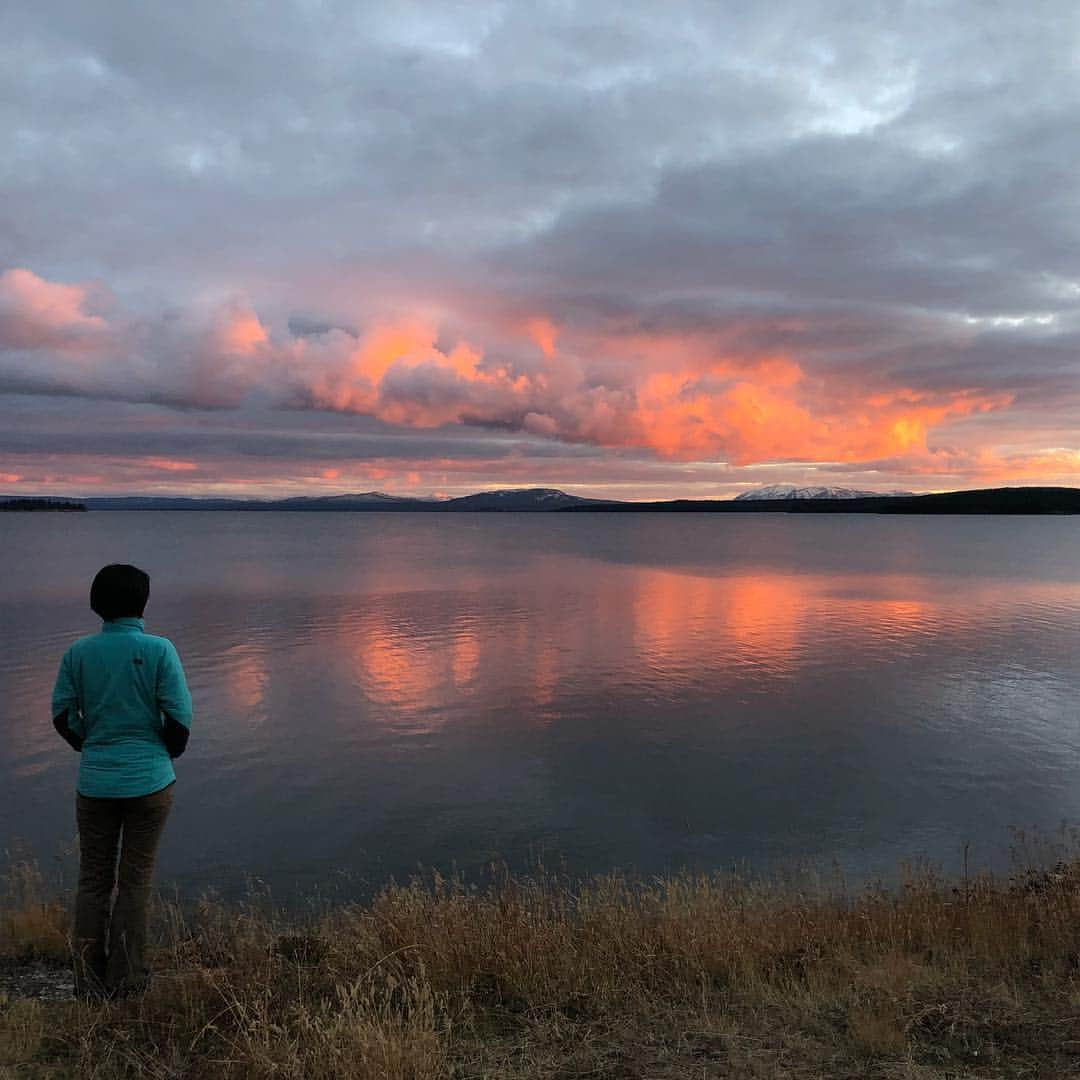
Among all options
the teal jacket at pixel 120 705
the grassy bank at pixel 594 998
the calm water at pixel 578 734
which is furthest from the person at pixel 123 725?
the calm water at pixel 578 734

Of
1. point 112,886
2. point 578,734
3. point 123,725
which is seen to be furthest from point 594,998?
point 578,734

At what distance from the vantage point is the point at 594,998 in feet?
20.5

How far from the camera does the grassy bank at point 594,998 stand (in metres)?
5.25

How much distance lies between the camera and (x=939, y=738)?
64.1ft

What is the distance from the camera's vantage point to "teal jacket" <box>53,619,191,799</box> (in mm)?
5805

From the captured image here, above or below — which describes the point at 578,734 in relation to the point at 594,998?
below

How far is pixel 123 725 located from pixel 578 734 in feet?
48.1

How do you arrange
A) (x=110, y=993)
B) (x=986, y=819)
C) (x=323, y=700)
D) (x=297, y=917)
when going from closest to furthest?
1. (x=110, y=993)
2. (x=297, y=917)
3. (x=986, y=819)
4. (x=323, y=700)

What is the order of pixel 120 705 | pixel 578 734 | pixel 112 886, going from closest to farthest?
pixel 120 705
pixel 112 886
pixel 578 734

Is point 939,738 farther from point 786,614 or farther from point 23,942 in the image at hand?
point 786,614

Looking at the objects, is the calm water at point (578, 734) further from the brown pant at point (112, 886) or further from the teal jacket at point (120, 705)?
the teal jacket at point (120, 705)

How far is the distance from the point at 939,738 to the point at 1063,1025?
1502 cm

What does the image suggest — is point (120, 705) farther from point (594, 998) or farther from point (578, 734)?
point (578, 734)

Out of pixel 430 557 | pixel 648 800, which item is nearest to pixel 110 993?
pixel 648 800
